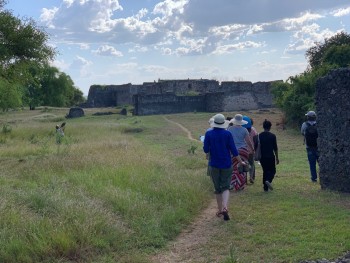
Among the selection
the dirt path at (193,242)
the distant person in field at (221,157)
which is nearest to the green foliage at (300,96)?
the distant person in field at (221,157)

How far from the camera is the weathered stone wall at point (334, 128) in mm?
8711

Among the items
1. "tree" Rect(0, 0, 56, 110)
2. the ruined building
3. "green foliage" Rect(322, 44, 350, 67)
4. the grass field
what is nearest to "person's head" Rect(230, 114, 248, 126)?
the grass field

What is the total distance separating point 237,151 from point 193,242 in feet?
6.04

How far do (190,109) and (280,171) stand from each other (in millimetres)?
27968

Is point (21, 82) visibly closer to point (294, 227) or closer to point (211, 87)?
point (294, 227)

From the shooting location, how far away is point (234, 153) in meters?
7.48

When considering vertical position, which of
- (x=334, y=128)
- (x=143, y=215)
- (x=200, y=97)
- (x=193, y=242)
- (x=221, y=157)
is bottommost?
(x=193, y=242)

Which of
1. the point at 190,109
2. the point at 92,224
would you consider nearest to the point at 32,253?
the point at 92,224

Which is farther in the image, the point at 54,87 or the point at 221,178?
the point at 54,87

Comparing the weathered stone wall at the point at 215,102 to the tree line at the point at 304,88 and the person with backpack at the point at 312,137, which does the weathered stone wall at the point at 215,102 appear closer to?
the tree line at the point at 304,88

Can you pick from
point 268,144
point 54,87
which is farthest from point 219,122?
point 54,87

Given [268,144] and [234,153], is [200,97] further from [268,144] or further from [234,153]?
[234,153]

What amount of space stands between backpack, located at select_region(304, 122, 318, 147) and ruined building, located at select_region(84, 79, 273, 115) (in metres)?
28.2

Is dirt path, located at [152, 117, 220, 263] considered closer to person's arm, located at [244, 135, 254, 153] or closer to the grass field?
the grass field
